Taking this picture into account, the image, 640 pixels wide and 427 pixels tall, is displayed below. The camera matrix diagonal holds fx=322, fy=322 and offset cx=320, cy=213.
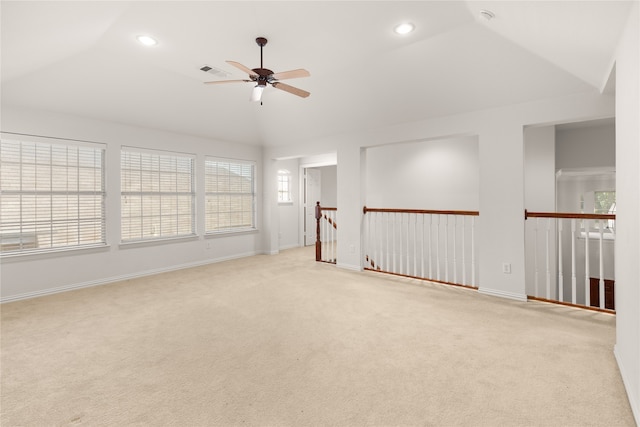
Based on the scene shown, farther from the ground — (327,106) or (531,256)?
(327,106)

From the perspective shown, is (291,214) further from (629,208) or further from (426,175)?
(629,208)

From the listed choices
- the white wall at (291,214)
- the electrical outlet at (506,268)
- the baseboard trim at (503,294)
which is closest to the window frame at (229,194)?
the white wall at (291,214)

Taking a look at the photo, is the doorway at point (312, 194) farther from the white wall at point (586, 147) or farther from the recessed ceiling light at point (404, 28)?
the recessed ceiling light at point (404, 28)

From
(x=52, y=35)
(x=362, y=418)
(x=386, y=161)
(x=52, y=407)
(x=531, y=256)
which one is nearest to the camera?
(x=362, y=418)

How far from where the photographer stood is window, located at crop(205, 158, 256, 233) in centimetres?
619

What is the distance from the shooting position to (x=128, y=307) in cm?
362

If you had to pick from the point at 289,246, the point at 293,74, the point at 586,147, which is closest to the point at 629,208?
the point at 293,74

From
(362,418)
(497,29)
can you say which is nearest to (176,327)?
(362,418)

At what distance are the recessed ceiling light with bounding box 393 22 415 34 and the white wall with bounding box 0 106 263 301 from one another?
13.2 feet

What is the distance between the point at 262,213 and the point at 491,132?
184 inches

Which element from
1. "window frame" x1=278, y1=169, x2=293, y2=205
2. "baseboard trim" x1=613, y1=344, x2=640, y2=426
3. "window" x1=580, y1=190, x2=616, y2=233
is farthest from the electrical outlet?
"window frame" x1=278, y1=169, x2=293, y2=205

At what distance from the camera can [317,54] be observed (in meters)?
3.71

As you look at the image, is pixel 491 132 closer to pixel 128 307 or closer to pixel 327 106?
pixel 327 106

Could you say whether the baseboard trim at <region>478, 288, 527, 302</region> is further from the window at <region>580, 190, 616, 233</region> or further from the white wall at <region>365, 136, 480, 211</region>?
the window at <region>580, 190, 616, 233</region>
